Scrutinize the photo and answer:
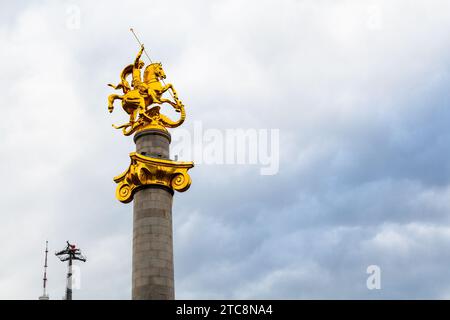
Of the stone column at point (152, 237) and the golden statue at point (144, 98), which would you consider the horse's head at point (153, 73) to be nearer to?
the golden statue at point (144, 98)

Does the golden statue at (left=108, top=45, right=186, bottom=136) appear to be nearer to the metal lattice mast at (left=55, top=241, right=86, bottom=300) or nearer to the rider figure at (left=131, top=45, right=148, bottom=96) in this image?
the rider figure at (left=131, top=45, right=148, bottom=96)

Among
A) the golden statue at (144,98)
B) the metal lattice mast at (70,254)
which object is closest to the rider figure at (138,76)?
the golden statue at (144,98)

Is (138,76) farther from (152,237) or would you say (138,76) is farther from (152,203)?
(152,237)

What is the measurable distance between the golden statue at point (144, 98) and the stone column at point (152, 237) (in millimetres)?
1043

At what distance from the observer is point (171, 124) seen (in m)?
35.6

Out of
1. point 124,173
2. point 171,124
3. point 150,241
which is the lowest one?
point 150,241

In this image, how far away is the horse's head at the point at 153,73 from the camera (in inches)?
1436

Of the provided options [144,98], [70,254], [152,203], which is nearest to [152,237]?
[152,203]
